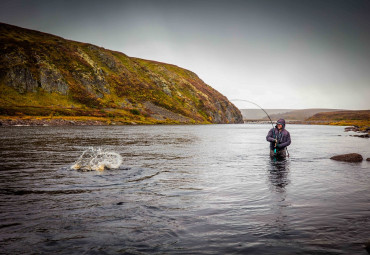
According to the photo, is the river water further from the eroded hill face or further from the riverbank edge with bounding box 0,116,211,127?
the eroded hill face

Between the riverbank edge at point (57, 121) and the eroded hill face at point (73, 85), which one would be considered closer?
the riverbank edge at point (57, 121)

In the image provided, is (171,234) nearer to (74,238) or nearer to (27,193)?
(74,238)

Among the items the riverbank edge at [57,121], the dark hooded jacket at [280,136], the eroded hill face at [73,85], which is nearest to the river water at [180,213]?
the dark hooded jacket at [280,136]

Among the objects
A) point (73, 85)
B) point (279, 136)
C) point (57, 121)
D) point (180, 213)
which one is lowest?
point (180, 213)

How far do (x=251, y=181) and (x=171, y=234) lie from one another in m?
7.46

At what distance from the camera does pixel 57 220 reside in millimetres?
6895

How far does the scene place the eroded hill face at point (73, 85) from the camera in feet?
390

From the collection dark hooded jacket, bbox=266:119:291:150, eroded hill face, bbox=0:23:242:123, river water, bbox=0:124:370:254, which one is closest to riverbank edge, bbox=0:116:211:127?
eroded hill face, bbox=0:23:242:123

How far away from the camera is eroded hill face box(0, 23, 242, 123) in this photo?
390ft

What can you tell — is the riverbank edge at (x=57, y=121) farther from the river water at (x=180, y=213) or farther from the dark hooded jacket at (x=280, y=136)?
the dark hooded jacket at (x=280, y=136)

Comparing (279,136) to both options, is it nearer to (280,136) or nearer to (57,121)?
(280,136)

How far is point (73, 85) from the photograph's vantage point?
5531 inches

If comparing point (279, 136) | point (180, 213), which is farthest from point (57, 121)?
point (180, 213)

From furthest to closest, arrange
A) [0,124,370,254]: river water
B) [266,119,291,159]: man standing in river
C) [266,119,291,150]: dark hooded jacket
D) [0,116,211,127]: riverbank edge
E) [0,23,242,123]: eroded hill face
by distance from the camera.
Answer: [0,23,242,123]: eroded hill face → [0,116,211,127]: riverbank edge → [266,119,291,150]: dark hooded jacket → [266,119,291,159]: man standing in river → [0,124,370,254]: river water
